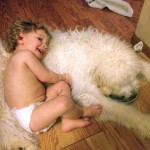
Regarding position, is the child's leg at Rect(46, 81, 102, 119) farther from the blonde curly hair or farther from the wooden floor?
the blonde curly hair

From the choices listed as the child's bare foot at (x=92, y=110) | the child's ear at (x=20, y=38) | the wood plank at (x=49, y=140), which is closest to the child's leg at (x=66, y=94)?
the child's bare foot at (x=92, y=110)

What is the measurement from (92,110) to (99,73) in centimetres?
20

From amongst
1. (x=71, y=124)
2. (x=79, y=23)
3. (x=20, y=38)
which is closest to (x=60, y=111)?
(x=71, y=124)

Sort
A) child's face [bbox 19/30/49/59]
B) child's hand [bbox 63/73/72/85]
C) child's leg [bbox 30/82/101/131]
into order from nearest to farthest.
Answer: child's leg [bbox 30/82/101/131], child's face [bbox 19/30/49/59], child's hand [bbox 63/73/72/85]

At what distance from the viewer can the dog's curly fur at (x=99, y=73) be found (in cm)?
121

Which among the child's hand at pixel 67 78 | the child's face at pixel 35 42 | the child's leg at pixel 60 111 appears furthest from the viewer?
the child's hand at pixel 67 78

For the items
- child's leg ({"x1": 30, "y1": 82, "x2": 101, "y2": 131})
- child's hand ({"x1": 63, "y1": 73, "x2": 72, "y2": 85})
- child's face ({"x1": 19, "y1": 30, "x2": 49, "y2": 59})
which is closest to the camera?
child's leg ({"x1": 30, "y1": 82, "x2": 101, "y2": 131})

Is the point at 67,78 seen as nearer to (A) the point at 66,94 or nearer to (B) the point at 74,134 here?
(A) the point at 66,94

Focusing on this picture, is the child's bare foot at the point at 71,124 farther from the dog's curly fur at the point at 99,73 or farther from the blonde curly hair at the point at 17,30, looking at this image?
the blonde curly hair at the point at 17,30

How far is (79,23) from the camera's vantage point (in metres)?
1.87

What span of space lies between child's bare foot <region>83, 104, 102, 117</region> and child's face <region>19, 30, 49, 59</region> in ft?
1.15

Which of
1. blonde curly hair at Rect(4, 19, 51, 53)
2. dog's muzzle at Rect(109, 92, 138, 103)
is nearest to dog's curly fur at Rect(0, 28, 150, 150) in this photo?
dog's muzzle at Rect(109, 92, 138, 103)

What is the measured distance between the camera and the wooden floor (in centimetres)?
117

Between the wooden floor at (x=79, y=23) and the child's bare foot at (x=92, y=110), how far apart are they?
1.9 inches
